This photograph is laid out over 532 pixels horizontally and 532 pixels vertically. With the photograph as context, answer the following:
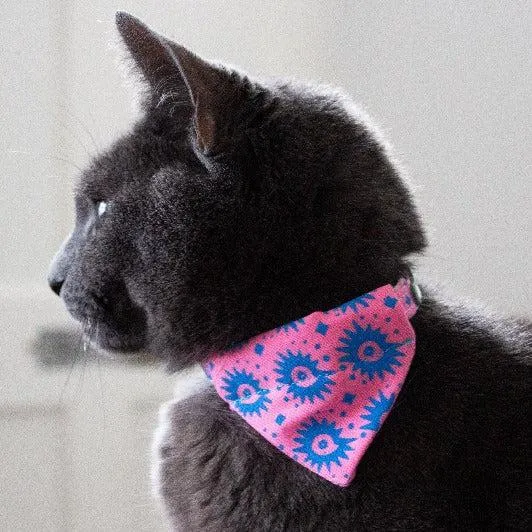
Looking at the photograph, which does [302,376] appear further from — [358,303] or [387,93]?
[387,93]

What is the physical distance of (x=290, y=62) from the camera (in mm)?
1858

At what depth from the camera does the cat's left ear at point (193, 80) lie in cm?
75

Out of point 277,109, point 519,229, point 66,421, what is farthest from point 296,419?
point 519,229

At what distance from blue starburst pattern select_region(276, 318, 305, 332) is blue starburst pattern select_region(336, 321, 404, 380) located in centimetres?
4

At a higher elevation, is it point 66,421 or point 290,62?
point 290,62

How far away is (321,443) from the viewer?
2.59 ft

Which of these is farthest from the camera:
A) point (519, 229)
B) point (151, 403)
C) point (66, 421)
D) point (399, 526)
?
point (519, 229)

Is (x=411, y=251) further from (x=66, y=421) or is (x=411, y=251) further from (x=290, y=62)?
(x=290, y=62)

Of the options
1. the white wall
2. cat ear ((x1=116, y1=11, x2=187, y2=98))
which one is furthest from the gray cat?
the white wall

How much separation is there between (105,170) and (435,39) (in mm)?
1171

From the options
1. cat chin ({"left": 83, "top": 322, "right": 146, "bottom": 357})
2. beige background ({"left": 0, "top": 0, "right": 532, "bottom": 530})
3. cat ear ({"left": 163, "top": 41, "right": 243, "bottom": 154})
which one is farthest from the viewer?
beige background ({"left": 0, "top": 0, "right": 532, "bottom": 530})

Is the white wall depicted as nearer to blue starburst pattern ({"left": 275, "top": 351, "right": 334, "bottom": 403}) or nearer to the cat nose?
the cat nose

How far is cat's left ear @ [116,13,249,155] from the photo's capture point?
75 cm

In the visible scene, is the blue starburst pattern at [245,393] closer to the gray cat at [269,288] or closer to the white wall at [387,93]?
the gray cat at [269,288]
